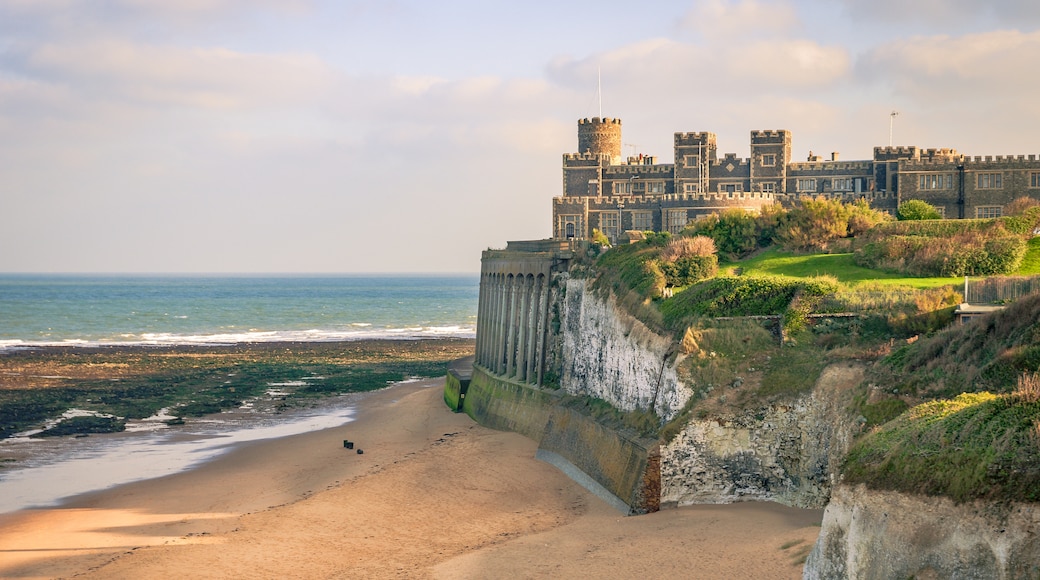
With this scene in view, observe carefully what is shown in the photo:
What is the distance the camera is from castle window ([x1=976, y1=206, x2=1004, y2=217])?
66875mm

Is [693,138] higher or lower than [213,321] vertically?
higher

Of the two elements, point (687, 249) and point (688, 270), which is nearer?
point (688, 270)

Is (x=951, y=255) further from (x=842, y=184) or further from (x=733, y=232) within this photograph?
(x=842, y=184)

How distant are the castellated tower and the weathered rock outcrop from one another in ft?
166

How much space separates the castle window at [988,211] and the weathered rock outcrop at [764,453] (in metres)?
42.9

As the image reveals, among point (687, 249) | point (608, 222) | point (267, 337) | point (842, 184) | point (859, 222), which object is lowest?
point (267, 337)

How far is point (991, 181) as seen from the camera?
67062mm

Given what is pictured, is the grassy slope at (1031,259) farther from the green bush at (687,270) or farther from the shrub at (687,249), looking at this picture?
the shrub at (687,249)

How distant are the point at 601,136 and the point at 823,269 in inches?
1502

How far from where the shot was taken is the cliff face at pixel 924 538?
16.6 meters

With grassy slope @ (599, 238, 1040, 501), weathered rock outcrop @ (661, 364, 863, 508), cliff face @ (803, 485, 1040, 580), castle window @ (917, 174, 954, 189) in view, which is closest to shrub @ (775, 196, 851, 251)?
grassy slope @ (599, 238, 1040, 501)

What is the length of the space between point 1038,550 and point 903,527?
88.1 inches

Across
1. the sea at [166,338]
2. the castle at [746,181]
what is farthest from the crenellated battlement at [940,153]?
the sea at [166,338]

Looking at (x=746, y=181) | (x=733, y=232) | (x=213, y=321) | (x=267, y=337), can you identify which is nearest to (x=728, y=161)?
(x=746, y=181)
